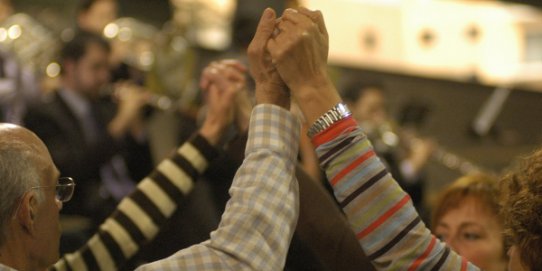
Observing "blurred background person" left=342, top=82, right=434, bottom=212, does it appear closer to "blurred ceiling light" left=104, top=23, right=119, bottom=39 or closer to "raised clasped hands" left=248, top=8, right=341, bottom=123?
"blurred ceiling light" left=104, top=23, right=119, bottom=39

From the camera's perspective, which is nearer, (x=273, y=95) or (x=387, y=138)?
(x=273, y=95)

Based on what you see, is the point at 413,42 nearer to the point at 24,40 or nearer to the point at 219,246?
the point at 24,40

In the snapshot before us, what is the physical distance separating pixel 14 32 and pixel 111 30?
20.5 inches

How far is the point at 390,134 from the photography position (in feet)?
17.7

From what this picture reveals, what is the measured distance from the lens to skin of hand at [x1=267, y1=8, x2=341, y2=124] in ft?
4.84

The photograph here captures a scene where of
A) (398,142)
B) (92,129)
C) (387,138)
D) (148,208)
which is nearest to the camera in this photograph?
(148,208)

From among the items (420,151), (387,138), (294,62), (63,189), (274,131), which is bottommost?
(420,151)

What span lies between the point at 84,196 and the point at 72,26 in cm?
252

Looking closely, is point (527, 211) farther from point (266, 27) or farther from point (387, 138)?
point (387, 138)

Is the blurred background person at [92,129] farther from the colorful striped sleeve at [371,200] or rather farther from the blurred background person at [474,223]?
the colorful striped sleeve at [371,200]

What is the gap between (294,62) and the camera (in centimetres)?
148

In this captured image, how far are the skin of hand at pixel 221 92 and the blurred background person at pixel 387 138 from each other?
3040 mm

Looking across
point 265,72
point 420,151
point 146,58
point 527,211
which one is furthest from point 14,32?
point 527,211

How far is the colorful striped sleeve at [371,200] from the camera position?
1.47m
